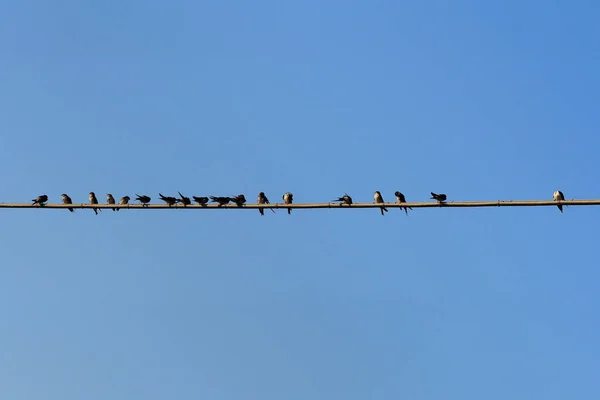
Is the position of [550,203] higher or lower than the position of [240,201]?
lower

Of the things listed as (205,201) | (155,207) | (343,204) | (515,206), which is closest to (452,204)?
(515,206)

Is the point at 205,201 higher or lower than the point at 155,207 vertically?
higher

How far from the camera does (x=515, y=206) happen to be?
27844 mm

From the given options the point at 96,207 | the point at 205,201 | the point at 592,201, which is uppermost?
the point at 205,201

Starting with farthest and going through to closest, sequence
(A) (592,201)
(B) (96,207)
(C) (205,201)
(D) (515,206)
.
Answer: (C) (205,201) < (B) (96,207) < (D) (515,206) < (A) (592,201)

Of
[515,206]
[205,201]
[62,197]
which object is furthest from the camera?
[62,197]

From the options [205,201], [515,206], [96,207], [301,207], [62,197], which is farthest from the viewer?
[62,197]

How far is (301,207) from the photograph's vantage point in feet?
97.2

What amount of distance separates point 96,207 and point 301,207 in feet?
20.0

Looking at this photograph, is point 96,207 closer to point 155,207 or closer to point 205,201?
point 155,207

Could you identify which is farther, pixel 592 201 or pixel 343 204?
pixel 343 204

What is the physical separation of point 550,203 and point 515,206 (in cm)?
111

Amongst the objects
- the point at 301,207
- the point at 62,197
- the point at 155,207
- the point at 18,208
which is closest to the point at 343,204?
the point at 301,207

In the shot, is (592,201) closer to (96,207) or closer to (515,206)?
(515,206)
